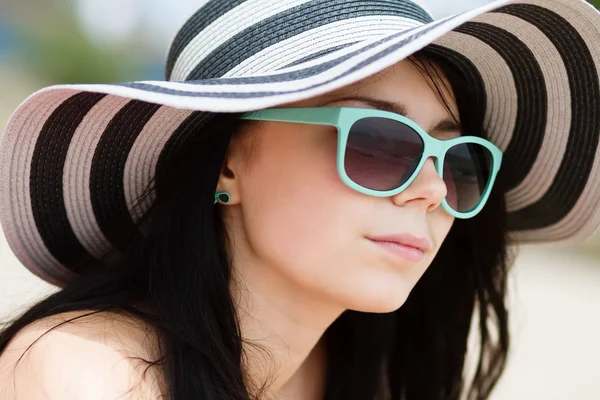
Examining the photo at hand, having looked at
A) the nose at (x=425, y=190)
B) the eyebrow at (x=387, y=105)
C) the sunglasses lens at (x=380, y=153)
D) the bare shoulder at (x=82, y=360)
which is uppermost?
the eyebrow at (x=387, y=105)

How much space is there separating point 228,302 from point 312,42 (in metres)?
0.62

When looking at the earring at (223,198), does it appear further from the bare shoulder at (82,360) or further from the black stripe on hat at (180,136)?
the bare shoulder at (82,360)

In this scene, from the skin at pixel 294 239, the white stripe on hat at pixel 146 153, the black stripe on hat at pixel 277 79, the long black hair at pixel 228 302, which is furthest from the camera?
the white stripe on hat at pixel 146 153

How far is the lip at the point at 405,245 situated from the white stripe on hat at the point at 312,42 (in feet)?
1.43

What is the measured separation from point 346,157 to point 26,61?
13726mm

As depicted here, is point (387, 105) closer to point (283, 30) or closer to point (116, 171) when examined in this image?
point (283, 30)

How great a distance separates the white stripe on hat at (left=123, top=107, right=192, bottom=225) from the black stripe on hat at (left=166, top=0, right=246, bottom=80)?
0.75ft

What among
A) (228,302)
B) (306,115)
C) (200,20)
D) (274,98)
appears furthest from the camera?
(200,20)

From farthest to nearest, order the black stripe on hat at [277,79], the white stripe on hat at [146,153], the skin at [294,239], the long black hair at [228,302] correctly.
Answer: the white stripe on hat at [146,153] < the long black hair at [228,302] < the skin at [294,239] < the black stripe on hat at [277,79]

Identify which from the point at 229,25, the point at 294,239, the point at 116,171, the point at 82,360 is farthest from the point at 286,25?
the point at 82,360

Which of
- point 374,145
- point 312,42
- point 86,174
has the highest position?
point 312,42

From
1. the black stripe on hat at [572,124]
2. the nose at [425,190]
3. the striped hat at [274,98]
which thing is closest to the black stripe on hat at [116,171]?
the striped hat at [274,98]

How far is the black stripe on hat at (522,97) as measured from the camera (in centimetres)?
181

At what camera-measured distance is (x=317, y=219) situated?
5.36 feet
